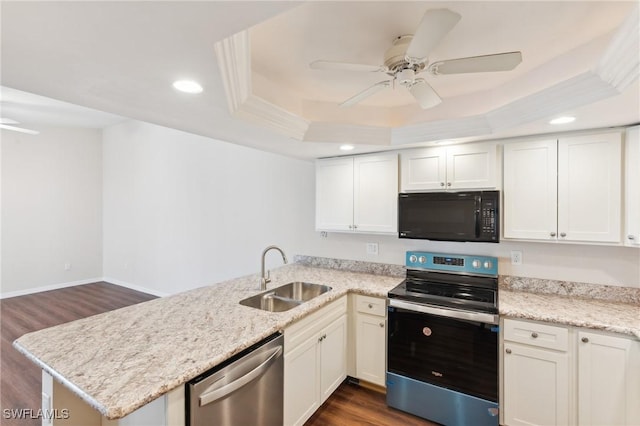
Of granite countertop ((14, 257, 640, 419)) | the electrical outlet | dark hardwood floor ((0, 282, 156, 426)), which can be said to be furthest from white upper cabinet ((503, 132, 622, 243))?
dark hardwood floor ((0, 282, 156, 426))

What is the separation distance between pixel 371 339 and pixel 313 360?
25.0 inches

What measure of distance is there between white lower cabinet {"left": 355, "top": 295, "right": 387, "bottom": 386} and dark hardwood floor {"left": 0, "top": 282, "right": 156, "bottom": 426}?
254 centimetres

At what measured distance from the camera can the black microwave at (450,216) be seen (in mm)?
2373

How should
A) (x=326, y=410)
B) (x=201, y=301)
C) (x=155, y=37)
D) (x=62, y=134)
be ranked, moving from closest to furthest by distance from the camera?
(x=155, y=37) → (x=201, y=301) → (x=326, y=410) → (x=62, y=134)

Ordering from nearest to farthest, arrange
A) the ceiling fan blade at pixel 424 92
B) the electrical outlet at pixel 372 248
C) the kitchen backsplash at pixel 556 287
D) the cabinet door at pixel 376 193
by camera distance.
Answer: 1. the ceiling fan blade at pixel 424 92
2. the kitchen backsplash at pixel 556 287
3. the cabinet door at pixel 376 193
4. the electrical outlet at pixel 372 248

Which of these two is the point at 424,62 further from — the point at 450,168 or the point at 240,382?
the point at 240,382

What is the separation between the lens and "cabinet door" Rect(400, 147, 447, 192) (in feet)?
8.57

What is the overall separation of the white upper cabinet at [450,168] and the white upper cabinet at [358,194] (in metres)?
0.15

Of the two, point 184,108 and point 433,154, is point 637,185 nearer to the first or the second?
point 433,154

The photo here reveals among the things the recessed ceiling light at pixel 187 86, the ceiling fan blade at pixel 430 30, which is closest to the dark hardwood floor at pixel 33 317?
the recessed ceiling light at pixel 187 86

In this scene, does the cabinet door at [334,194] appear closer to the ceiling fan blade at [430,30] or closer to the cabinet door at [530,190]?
the cabinet door at [530,190]

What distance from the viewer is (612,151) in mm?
2053

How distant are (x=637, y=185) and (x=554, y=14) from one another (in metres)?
1.36

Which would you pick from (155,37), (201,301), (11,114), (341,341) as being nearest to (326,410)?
(341,341)
